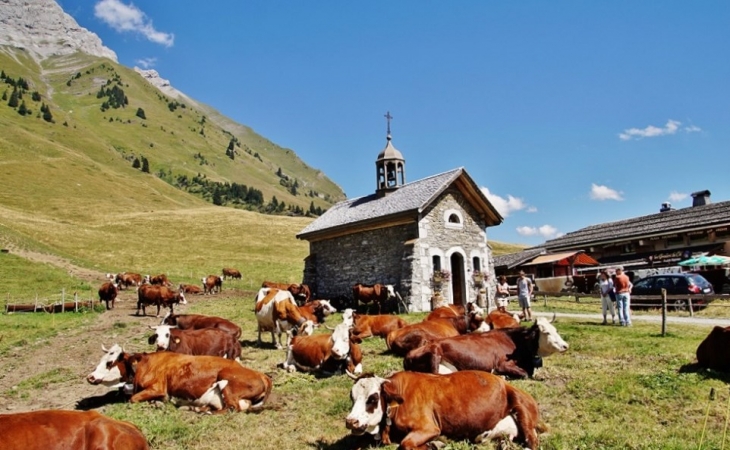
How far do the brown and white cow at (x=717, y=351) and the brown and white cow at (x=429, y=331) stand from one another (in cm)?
422

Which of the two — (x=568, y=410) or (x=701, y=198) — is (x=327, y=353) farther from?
(x=701, y=198)

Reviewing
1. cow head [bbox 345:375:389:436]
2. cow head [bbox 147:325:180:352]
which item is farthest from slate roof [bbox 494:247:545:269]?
cow head [bbox 345:375:389:436]

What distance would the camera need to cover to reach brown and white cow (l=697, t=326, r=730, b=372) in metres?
9.25

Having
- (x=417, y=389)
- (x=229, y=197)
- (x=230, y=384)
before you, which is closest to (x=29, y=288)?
(x=230, y=384)

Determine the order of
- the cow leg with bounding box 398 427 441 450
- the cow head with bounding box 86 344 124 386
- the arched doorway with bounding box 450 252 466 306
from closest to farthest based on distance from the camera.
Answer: the cow leg with bounding box 398 427 441 450, the cow head with bounding box 86 344 124 386, the arched doorway with bounding box 450 252 466 306

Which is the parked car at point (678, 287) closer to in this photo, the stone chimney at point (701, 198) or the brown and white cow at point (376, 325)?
the brown and white cow at point (376, 325)

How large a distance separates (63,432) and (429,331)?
308 inches

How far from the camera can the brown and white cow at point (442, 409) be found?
19.0 feet

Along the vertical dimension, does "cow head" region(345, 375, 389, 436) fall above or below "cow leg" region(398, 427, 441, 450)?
above

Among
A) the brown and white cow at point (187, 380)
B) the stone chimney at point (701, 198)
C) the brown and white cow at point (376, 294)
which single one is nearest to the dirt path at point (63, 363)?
the brown and white cow at point (187, 380)

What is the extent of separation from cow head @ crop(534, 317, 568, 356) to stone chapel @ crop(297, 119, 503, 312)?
12543mm

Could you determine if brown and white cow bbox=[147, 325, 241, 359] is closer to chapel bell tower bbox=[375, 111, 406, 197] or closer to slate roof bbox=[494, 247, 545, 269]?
chapel bell tower bbox=[375, 111, 406, 197]

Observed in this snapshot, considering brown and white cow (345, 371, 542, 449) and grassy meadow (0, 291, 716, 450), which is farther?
grassy meadow (0, 291, 716, 450)

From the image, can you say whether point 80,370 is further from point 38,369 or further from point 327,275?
point 327,275
